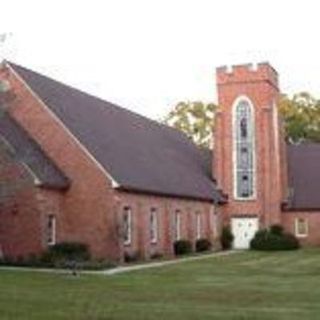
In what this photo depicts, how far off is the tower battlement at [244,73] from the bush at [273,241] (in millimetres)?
10076

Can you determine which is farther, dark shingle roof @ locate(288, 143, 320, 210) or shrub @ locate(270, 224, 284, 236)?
dark shingle roof @ locate(288, 143, 320, 210)

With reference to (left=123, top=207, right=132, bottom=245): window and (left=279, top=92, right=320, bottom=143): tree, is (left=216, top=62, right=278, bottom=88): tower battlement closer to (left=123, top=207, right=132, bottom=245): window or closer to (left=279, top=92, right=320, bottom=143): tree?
(left=123, top=207, right=132, bottom=245): window

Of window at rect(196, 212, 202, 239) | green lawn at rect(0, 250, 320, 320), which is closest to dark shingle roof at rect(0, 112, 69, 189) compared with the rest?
green lawn at rect(0, 250, 320, 320)

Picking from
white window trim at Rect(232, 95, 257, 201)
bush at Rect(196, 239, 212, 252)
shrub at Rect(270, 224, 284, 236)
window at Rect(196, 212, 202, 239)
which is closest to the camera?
bush at Rect(196, 239, 212, 252)

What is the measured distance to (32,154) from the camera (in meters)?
44.1

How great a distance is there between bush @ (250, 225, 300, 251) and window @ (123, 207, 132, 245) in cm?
1503

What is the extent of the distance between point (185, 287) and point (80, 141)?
1662cm

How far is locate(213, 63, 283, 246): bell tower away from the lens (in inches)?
2479

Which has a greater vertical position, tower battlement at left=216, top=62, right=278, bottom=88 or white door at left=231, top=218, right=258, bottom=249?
tower battlement at left=216, top=62, right=278, bottom=88

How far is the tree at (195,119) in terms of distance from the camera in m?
91.6

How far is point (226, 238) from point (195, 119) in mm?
31673

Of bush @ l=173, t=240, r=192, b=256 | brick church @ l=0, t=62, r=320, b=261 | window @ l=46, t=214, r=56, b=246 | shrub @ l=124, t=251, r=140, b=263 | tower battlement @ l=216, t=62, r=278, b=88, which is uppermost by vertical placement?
tower battlement @ l=216, t=62, r=278, b=88

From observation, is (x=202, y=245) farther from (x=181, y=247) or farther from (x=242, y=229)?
(x=242, y=229)

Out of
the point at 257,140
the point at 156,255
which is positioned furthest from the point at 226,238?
the point at 156,255
